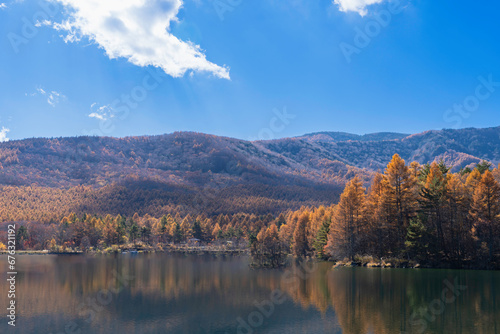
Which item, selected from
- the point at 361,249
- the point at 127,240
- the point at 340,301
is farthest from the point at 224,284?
the point at 127,240

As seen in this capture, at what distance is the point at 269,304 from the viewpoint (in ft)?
107

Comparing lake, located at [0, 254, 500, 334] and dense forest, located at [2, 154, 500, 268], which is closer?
lake, located at [0, 254, 500, 334]

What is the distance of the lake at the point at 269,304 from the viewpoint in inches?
1001

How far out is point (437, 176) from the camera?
62344 millimetres

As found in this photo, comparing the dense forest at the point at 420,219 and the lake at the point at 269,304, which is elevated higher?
the dense forest at the point at 420,219

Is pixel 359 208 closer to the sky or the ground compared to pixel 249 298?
closer to the sky

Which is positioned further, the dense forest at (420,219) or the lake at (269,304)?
the dense forest at (420,219)

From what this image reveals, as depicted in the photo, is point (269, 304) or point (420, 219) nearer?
point (269, 304)

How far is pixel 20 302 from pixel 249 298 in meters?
22.0

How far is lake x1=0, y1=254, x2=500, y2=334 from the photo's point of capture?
2542 centimetres

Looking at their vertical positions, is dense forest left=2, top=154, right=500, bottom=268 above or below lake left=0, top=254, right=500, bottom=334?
above

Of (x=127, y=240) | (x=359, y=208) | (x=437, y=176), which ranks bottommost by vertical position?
(x=127, y=240)

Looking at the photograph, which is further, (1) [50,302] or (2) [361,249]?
(2) [361,249]

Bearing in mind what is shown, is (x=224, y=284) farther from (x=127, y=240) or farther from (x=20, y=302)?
(x=127, y=240)
